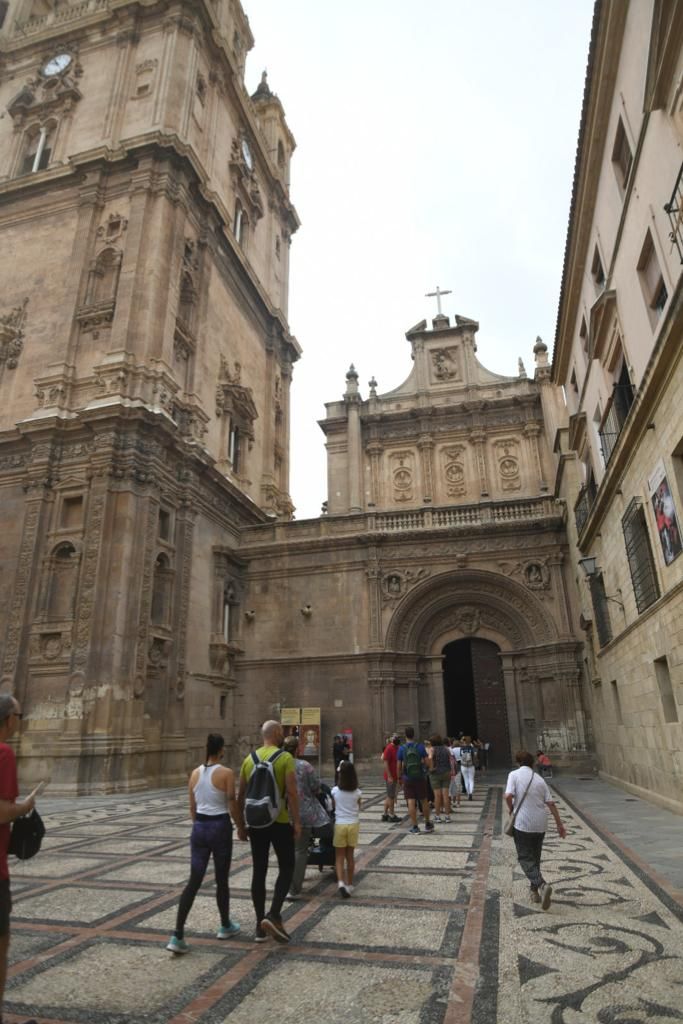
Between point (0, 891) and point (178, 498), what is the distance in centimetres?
1875

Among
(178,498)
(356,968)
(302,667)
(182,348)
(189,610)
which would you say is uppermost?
(182,348)

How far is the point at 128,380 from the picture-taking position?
20.8 meters

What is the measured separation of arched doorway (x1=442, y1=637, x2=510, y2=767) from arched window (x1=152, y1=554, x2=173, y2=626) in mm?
10072

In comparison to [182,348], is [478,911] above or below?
below

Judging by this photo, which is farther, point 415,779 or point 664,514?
point 664,514

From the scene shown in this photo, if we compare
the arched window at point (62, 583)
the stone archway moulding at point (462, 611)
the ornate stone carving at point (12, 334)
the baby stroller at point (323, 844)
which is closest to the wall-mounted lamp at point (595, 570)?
the stone archway moulding at point (462, 611)

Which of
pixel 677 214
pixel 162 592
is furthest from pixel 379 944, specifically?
pixel 162 592

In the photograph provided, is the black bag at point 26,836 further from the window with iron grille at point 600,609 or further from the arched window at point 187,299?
the arched window at point 187,299

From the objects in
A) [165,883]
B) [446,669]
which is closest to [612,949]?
[165,883]

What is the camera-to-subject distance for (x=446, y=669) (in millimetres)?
24984

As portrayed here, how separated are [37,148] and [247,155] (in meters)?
11.1

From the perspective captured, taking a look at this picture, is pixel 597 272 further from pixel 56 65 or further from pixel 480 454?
pixel 56 65

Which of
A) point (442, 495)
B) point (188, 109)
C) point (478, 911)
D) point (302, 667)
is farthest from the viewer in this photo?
point (442, 495)

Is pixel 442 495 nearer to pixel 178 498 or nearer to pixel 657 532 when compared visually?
pixel 178 498
